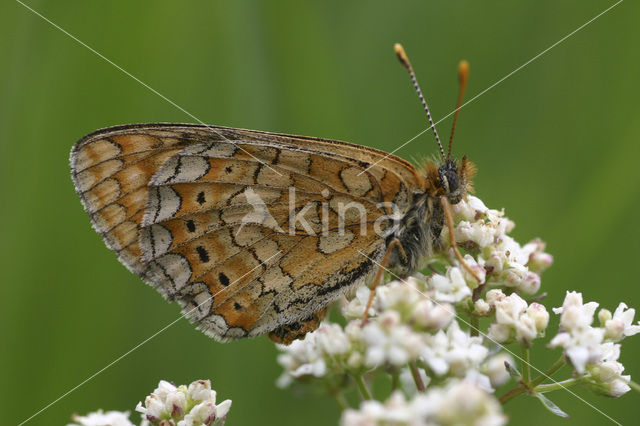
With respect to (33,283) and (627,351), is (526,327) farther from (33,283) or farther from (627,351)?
(33,283)

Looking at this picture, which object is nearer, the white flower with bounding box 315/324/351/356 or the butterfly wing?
the white flower with bounding box 315/324/351/356

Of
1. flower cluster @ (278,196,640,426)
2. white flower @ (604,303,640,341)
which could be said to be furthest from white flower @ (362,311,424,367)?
white flower @ (604,303,640,341)

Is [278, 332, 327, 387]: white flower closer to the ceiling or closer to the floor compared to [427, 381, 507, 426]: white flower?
closer to the ceiling

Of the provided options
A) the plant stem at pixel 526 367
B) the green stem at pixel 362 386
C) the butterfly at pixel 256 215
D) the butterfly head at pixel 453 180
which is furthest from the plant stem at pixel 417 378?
the butterfly head at pixel 453 180

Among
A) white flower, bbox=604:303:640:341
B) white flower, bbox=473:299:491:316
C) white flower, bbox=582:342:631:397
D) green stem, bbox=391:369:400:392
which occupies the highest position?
white flower, bbox=473:299:491:316

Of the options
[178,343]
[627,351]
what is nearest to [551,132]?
[627,351]

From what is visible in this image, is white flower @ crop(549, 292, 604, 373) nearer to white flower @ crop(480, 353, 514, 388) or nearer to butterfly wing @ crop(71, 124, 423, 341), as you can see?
white flower @ crop(480, 353, 514, 388)

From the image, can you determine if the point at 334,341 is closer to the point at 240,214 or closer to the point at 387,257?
the point at 387,257
